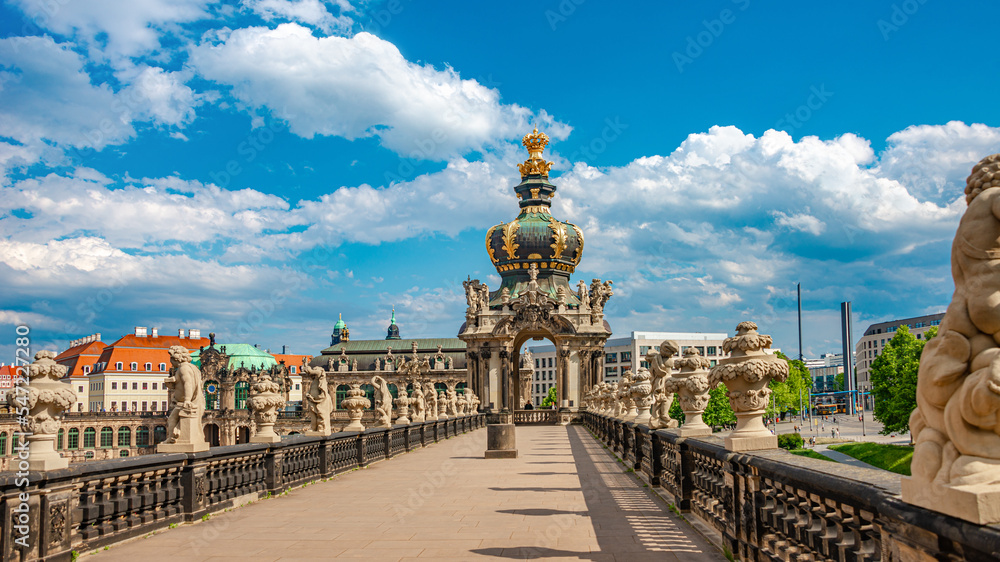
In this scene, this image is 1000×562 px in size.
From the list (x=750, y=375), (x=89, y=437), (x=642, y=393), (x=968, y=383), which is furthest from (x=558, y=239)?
(x=968, y=383)

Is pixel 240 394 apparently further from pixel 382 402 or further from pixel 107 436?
pixel 382 402

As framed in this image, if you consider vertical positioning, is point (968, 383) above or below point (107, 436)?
above

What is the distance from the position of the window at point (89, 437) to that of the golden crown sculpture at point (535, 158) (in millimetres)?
56106

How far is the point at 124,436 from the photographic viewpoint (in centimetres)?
8781

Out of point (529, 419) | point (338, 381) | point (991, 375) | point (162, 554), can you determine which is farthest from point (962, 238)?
point (338, 381)

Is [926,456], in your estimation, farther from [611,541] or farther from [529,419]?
[529,419]

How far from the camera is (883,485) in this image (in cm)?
449

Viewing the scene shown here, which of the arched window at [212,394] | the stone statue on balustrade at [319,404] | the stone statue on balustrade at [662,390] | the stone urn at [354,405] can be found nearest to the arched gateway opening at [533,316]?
the stone urn at [354,405]

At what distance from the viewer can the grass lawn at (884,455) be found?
120 ft

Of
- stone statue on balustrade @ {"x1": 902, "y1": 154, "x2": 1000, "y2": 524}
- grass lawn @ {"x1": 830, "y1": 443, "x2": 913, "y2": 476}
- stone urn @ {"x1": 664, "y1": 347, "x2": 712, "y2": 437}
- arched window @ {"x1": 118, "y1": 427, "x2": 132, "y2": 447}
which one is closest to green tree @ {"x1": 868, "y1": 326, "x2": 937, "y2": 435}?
grass lawn @ {"x1": 830, "y1": 443, "x2": 913, "y2": 476}

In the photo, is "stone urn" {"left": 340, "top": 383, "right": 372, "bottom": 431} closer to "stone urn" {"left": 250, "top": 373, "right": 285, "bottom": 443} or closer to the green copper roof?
"stone urn" {"left": 250, "top": 373, "right": 285, "bottom": 443}

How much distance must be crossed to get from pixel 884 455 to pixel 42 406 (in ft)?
138

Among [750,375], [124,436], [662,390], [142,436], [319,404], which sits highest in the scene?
[750,375]

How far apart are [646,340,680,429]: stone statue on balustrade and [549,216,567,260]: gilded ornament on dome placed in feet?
163
